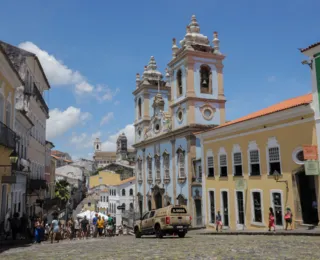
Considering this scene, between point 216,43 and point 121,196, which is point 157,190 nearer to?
point 216,43

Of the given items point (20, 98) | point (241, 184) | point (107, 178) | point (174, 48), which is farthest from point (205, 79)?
point (107, 178)

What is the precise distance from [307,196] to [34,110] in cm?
1951

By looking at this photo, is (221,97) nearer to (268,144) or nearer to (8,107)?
(268,144)

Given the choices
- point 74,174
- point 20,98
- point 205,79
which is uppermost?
point 205,79

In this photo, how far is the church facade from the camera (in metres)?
32.7

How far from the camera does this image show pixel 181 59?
34.9 m

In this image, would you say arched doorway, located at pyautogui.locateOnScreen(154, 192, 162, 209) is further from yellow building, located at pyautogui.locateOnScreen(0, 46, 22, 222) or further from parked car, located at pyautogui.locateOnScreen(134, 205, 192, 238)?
yellow building, located at pyautogui.locateOnScreen(0, 46, 22, 222)

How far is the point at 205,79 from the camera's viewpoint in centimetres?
3509

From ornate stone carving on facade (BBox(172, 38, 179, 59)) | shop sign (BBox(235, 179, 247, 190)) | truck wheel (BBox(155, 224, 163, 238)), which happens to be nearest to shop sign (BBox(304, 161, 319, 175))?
shop sign (BBox(235, 179, 247, 190))

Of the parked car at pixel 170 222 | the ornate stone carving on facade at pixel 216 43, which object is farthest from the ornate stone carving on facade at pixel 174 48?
the parked car at pixel 170 222

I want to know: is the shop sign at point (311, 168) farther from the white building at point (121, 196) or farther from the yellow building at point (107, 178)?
the yellow building at point (107, 178)

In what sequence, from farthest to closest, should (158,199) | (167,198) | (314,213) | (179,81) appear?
(158,199) → (167,198) → (179,81) → (314,213)

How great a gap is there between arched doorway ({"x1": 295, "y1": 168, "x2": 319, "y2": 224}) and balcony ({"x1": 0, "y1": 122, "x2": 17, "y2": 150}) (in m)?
13.5

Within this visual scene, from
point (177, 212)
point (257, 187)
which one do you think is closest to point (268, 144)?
point (257, 187)
